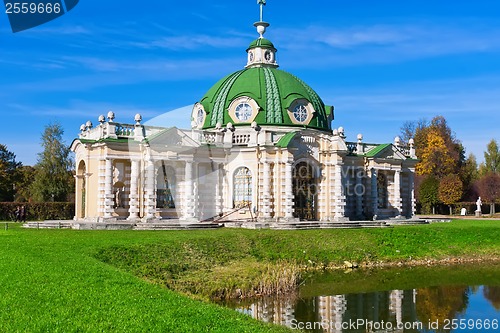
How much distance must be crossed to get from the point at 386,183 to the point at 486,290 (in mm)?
24307

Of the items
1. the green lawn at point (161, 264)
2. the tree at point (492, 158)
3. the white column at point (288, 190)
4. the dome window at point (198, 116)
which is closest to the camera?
the green lawn at point (161, 264)

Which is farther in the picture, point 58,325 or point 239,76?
point 239,76

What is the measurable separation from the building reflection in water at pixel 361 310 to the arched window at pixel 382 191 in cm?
2439

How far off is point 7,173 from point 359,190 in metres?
38.6

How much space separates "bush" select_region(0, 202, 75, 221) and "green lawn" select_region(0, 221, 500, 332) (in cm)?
2352

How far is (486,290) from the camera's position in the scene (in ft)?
74.8

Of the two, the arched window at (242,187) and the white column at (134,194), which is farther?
the arched window at (242,187)

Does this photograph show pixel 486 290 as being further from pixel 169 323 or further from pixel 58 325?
pixel 58 325

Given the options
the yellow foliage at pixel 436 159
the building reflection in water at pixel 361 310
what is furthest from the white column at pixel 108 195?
the yellow foliage at pixel 436 159

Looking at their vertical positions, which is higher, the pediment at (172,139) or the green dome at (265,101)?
the green dome at (265,101)

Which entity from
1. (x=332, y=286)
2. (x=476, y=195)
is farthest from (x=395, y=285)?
(x=476, y=195)

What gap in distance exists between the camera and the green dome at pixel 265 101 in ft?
137

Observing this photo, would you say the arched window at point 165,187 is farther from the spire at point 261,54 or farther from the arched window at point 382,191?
the arched window at point 382,191

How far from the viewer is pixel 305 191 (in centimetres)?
4056
